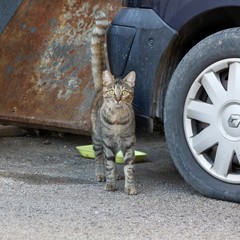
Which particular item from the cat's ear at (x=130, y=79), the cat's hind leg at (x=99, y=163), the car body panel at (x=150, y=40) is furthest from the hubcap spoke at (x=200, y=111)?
the cat's hind leg at (x=99, y=163)

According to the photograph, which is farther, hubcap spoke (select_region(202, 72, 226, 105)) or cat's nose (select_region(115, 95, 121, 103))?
cat's nose (select_region(115, 95, 121, 103))

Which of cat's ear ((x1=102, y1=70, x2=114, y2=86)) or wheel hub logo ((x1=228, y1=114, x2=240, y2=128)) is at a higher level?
cat's ear ((x1=102, y1=70, x2=114, y2=86))

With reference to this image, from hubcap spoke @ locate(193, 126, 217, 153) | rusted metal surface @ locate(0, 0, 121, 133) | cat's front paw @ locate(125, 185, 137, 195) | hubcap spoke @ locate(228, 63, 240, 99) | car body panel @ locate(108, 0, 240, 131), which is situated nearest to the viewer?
hubcap spoke @ locate(228, 63, 240, 99)

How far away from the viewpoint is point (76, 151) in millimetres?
7684

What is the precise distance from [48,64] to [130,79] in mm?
1686

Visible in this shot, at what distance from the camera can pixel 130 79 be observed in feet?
19.2

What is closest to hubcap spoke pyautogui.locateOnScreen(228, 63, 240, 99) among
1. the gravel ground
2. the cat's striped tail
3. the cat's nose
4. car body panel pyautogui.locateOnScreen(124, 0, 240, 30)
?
Result: car body panel pyautogui.locateOnScreen(124, 0, 240, 30)

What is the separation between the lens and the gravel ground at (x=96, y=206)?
483 cm

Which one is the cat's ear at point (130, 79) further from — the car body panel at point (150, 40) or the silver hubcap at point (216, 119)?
the silver hubcap at point (216, 119)

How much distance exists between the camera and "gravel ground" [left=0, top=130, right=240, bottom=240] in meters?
4.83

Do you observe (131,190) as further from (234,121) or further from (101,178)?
(234,121)

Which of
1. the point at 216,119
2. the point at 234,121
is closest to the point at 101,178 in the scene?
the point at 216,119

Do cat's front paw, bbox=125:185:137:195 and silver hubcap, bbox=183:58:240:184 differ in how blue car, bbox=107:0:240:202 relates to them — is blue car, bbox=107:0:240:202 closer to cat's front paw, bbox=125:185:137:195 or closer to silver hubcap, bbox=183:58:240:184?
silver hubcap, bbox=183:58:240:184

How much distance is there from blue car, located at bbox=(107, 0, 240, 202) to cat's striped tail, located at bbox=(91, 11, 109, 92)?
8.0 inches
